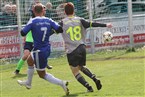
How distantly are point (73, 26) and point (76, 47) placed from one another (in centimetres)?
45

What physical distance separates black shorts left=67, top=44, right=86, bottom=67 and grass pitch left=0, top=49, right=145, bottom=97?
1.95 ft

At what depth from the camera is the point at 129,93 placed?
984 cm

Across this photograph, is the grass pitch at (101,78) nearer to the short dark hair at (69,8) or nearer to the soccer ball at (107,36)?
the soccer ball at (107,36)

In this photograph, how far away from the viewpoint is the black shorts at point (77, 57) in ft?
34.6

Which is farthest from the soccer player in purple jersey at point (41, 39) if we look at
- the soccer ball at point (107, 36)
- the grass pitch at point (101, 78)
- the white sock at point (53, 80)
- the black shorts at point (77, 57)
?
the soccer ball at point (107, 36)

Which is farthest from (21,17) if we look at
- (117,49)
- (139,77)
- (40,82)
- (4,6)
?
(139,77)

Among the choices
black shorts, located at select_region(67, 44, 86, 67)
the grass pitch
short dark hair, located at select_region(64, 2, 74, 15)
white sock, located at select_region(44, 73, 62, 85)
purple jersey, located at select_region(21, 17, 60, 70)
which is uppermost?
short dark hair, located at select_region(64, 2, 74, 15)

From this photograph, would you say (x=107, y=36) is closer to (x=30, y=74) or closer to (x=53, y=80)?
(x=30, y=74)

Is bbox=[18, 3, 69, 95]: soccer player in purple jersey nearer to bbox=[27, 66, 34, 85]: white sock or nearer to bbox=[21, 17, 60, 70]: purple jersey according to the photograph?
bbox=[21, 17, 60, 70]: purple jersey

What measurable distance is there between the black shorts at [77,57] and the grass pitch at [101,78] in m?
0.60

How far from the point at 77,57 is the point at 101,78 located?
2152 mm

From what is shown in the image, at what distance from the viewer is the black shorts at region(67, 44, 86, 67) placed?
34.6 feet

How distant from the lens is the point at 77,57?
10570 millimetres

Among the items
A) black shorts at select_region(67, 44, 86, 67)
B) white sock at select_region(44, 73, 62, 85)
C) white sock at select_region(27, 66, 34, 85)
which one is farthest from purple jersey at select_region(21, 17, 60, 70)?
white sock at select_region(27, 66, 34, 85)
